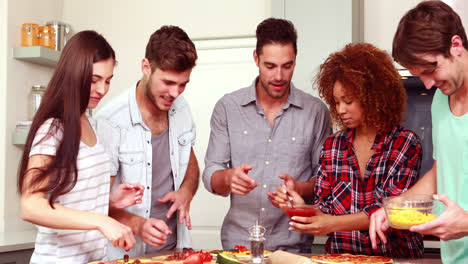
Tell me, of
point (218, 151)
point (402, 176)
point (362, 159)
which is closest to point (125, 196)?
point (218, 151)

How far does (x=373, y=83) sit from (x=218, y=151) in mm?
806

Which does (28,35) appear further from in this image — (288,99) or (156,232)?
(156,232)

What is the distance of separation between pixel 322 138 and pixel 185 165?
26.9 inches

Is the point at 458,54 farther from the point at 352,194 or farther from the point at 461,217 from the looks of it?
the point at 352,194

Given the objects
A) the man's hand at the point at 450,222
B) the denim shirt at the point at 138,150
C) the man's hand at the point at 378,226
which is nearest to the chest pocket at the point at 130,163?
the denim shirt at the point at 138,150

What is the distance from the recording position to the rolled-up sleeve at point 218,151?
8.47 feet

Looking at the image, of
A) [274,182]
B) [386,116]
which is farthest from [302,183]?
[386,116]

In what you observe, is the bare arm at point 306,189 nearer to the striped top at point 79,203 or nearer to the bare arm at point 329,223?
the bare arm at point 329,223

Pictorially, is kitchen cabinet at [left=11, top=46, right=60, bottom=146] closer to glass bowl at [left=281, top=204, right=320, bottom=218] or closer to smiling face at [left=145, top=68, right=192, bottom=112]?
smiling face at [left=145, top=68, right=192, bottom=112]

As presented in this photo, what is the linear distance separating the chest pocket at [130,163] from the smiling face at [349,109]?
908 millimetres

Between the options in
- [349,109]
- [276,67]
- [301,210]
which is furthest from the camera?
[276,67]

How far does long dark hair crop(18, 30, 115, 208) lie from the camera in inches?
65.6

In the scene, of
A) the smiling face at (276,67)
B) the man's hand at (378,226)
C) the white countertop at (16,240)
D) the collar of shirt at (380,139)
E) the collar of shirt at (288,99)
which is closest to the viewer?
the man's hand at (378,226)

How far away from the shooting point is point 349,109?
2273 mm
